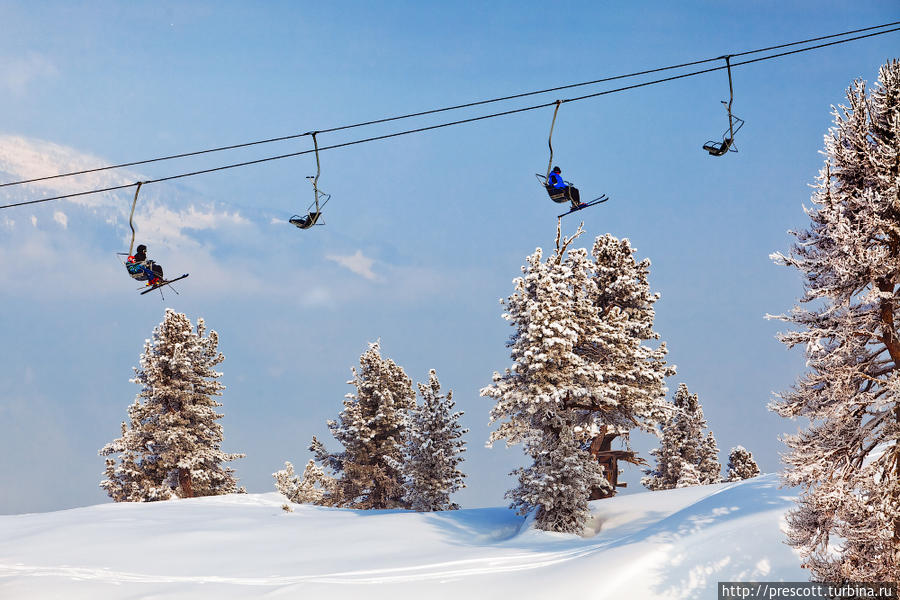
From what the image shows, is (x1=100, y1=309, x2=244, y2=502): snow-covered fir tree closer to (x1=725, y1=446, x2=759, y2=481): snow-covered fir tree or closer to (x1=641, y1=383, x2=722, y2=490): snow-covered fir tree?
(x1=641, y1=383, x2=722, y2=490): snow-covered fir tree

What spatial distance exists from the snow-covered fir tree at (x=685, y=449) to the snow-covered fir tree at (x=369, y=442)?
582 inches

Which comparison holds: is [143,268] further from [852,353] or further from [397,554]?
[852,353]

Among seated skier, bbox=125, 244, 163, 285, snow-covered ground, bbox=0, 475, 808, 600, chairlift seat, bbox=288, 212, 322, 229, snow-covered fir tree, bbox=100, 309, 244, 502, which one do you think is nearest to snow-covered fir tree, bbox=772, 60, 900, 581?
snow-covered ground, bbox=0, 475, 808, 600

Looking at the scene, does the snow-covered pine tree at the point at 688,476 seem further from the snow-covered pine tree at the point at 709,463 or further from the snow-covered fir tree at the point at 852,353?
the snow-covered fir tree at the point at 852,353

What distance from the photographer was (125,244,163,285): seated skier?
17125mm

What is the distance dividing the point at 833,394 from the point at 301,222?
11609mm

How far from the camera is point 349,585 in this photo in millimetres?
16438

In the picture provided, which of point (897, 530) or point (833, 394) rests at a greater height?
point (833, 394)

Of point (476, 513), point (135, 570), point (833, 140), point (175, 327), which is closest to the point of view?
point (833, 140)

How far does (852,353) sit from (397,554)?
12719mm

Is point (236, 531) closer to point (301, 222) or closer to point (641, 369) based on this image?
point (301, 222)

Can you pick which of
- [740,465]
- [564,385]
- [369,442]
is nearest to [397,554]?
[564,385]

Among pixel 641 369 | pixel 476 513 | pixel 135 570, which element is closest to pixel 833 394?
pixel 641 369

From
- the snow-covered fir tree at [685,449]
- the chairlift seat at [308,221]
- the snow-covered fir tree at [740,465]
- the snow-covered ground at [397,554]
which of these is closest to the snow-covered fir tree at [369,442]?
the snow-covered ground at [397,554]
